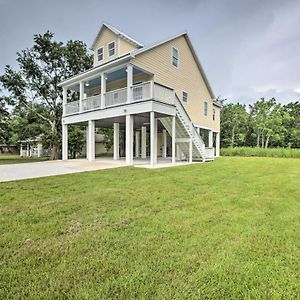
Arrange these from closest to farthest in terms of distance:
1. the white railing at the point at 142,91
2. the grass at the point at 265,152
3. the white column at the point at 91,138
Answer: the white railing at the point at 142,91, the white column at the point at 91,138, the grass at the point at 265,152

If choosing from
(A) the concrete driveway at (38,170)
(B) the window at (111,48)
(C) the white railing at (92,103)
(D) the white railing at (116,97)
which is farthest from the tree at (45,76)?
(A) the concrete driveway at (38,170)

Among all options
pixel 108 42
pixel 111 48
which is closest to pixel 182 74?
pixel 111 48

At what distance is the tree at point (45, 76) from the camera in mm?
21031

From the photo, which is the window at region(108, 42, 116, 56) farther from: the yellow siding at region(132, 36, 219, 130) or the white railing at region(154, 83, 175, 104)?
the white railing at region(154, 83, 175, 104)

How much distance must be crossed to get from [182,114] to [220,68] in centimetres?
1701

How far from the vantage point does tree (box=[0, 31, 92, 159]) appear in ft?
69.0

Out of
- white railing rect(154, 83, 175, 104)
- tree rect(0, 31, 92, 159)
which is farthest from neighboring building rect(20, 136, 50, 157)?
white railing rect(154, 83, 175, 104)

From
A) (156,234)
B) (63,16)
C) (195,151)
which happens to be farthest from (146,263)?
(63,16)

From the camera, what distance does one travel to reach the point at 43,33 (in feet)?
69.5

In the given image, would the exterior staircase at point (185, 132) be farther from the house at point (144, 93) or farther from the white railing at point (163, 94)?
the white railing at point (163, 94)

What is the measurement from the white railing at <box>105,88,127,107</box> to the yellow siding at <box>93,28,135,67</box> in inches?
164

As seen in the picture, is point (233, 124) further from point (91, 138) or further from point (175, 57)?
point (91, 138)

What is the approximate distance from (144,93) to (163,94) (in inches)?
47.9

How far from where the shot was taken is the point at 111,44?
17547mm
